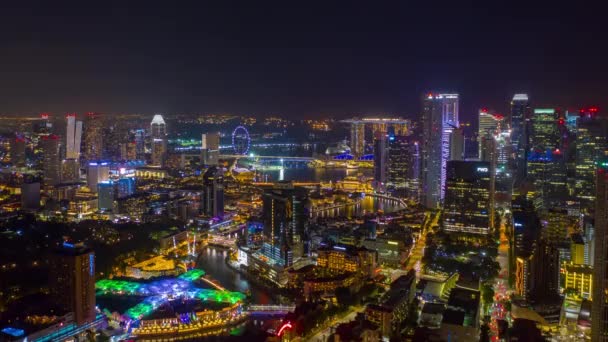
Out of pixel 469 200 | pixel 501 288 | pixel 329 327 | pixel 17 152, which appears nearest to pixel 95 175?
pixel 17 152

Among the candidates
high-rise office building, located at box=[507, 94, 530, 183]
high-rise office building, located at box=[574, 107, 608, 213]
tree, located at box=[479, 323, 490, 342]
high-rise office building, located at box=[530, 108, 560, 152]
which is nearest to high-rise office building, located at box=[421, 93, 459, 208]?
high-rise office building, located at box=[530, 108, 560, 152]

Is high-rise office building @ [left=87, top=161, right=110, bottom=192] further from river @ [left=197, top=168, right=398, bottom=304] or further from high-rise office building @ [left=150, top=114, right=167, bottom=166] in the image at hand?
river @ [left=197, top=168, right=398, bottom=304]

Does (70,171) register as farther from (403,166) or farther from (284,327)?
(284,327)

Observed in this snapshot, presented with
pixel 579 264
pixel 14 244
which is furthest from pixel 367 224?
pixel 14 244

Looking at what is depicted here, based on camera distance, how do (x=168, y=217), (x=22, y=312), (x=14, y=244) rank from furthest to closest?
(x=168, y=217) → (x=14, y=244) → (x=22, y=312)

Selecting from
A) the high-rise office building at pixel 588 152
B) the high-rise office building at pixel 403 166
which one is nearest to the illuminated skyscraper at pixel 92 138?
the high-rise office building at pixel 403 166

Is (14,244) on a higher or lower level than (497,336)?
higher

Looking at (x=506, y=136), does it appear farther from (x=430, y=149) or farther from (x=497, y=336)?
(x=497, y=336)

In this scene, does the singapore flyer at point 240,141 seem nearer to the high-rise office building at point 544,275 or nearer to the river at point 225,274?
the river at point 225,274
